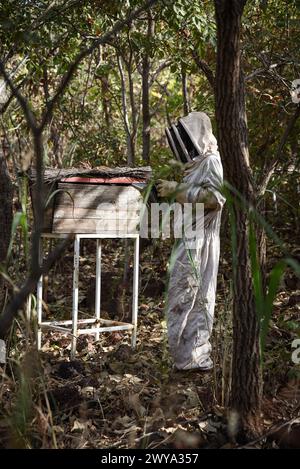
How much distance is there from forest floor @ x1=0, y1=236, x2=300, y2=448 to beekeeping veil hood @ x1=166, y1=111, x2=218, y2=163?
1233 millimetres

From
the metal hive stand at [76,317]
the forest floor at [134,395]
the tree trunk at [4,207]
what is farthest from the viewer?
the metal hive stand at [76,317]

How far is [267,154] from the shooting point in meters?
8.22

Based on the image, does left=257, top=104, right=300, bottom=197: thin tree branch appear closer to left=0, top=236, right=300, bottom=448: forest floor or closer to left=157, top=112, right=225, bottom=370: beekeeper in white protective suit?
left=157, top=112, right=225, bottom=370: beekeeper in white protective suit

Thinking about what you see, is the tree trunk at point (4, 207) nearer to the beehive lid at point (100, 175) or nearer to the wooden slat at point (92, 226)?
the beehive lid at point (100, 175)

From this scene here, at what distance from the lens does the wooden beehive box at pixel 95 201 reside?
17.9ft

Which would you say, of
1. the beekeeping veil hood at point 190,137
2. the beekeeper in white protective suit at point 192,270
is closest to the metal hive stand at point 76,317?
the beekeeper in white protective suit at point 192,270

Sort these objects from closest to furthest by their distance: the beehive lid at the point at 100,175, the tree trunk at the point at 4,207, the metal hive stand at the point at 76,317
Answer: the tree trunk at the point at 4,207 → the beehive lid at the point at 100,175 → the metal hive stand at the point at 76,317

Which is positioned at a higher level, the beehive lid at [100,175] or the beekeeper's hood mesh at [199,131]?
the beekeeper's hood mesh at [199,131]

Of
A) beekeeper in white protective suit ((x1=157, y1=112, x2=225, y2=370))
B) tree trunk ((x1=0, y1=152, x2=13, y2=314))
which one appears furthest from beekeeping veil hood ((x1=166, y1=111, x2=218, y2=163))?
tree trunk ((x1=0, y1=152, x2=13, y2=314))

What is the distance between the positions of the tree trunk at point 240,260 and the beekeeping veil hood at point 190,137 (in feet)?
5.75

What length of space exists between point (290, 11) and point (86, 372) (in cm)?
426

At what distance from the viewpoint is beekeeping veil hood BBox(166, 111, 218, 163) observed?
533cm

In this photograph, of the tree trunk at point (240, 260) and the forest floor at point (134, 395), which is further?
the tree trunk at point (240, 260)
